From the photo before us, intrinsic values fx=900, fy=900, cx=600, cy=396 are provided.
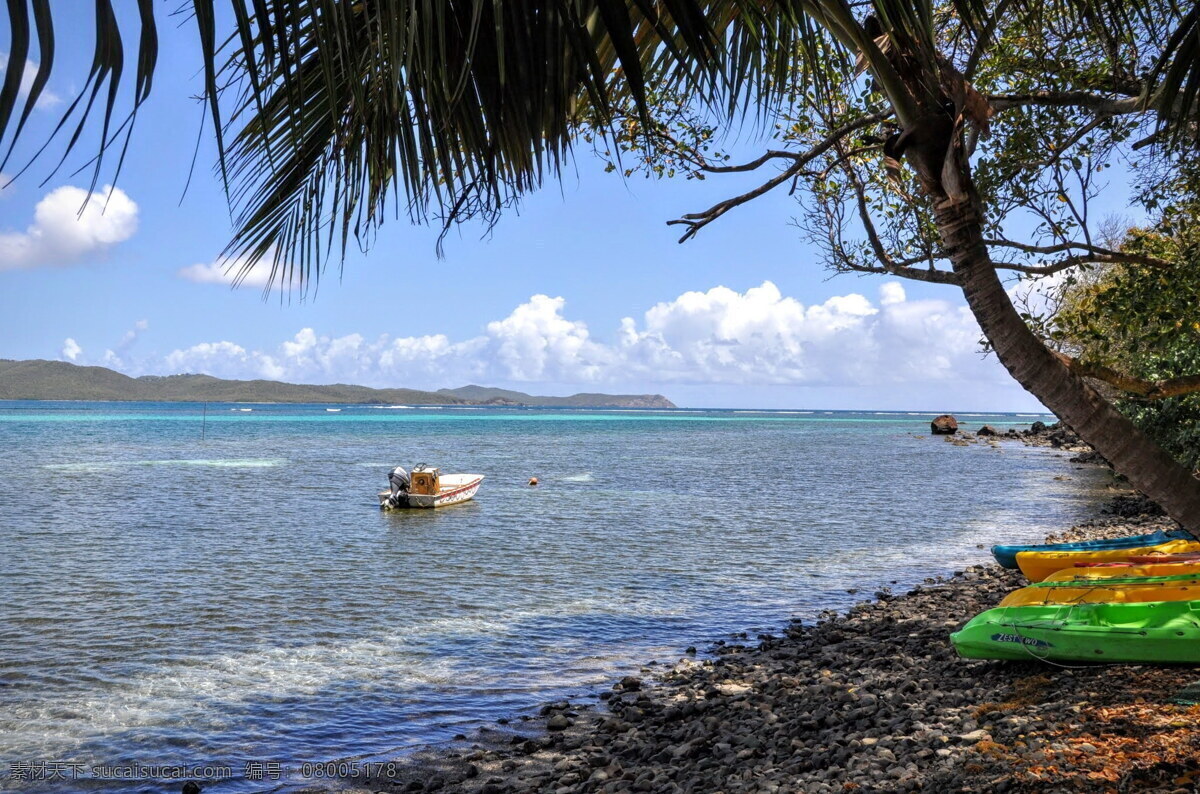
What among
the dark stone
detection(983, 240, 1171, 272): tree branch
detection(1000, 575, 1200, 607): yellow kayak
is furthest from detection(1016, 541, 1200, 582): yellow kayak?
the dark stone

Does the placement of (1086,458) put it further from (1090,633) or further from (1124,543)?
(1090,633)

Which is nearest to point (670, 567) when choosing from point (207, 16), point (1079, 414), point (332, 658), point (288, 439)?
point (332, 658)

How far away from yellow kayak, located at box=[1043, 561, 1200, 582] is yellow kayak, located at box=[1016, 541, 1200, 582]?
1.18 metres

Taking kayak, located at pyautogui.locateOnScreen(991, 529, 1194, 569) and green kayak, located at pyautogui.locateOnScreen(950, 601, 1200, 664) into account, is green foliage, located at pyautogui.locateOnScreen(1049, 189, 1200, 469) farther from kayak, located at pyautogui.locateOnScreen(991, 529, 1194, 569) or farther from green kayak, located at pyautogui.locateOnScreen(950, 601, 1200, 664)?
kayak, located at pyautogui.locateOnScreen(991, 529, 1194, 569)

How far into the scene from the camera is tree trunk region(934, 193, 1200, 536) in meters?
3.85

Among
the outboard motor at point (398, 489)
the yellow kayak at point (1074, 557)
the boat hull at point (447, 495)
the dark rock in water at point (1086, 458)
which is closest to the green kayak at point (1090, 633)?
the yellow kayak at point (1074, 557)

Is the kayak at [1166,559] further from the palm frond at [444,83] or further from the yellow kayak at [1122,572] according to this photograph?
the palm frond at [444,83]

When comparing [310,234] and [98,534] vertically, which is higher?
[310,234]

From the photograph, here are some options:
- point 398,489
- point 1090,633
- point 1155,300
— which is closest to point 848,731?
point 1090,633

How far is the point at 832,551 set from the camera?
58.1 ft

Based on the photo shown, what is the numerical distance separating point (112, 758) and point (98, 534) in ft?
46.1

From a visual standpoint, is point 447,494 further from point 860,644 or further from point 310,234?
point 310,234

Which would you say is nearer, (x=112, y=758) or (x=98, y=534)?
(x=112, y=758)

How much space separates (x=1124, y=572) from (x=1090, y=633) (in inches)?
97.4
